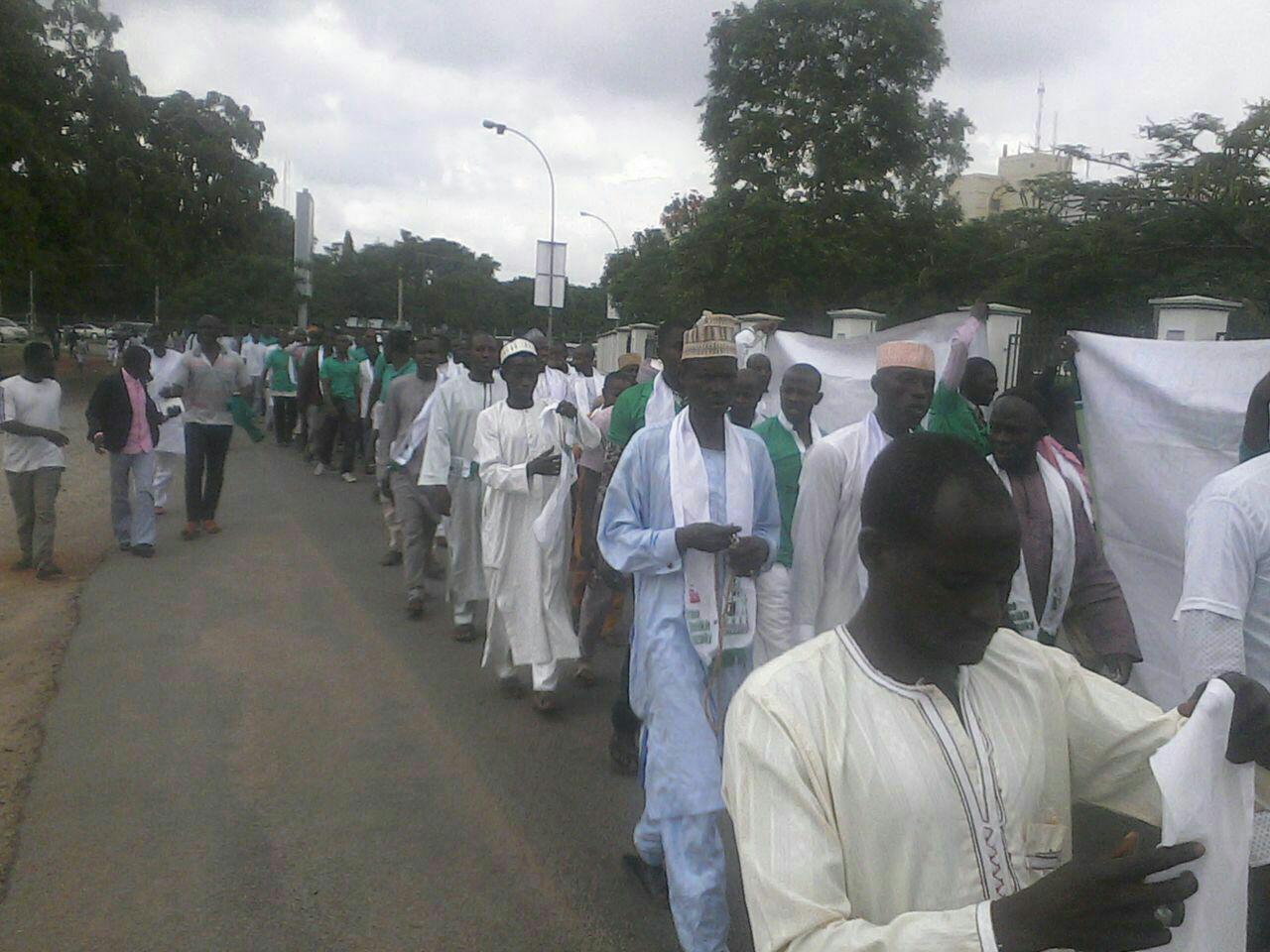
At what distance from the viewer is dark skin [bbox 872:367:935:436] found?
13.5 feet

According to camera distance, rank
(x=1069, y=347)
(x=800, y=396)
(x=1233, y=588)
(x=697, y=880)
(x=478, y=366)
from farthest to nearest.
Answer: (x=478, y=366)
(x=800, y=396)
(x=1069, y=347)
(x=697, y=880)
(x=1233, y=588)

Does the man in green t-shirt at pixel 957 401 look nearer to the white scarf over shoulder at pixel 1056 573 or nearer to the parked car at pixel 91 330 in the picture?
the white scarf over shoulder at pixel 1056 573

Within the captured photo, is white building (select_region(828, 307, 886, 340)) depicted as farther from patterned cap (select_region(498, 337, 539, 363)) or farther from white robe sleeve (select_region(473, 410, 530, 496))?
white robe sleeve (select_region(473, 410, 530, 496))

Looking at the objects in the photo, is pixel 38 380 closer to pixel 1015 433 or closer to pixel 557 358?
pixel 557 358

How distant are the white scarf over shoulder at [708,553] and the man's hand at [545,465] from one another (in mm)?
1998

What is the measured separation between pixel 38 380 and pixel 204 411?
64.8 inches

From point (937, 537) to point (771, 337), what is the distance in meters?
7.98

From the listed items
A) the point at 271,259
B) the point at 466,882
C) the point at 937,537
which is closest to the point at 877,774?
the point at 937,537

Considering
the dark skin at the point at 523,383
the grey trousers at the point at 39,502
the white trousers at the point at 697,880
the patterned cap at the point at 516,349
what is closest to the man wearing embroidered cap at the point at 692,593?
the white trousers at the point at 697,880

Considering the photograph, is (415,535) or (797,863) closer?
(797,863)

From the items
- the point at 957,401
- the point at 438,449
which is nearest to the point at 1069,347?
the point at 957,401

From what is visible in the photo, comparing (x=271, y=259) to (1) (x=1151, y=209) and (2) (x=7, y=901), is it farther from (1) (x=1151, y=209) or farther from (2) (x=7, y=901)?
(2) (x=7, y=901)

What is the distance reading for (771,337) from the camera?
31.3ft

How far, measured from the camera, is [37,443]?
898cm
